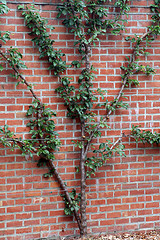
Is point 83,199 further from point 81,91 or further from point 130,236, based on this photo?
point 81,91

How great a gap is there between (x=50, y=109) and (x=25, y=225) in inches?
49.0

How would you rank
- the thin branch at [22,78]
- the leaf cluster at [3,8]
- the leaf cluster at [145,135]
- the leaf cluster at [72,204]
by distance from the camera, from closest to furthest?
1. the leaf cluster at [3,8]
2. the thin branch at [22,78]
3. the leaf cluster at [72,204]
4. the leaf cluster at [145,135]

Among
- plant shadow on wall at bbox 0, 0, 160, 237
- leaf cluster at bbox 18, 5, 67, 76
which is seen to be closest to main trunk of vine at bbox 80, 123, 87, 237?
plant shadow on wall at bbox 0, 0, 160, 237

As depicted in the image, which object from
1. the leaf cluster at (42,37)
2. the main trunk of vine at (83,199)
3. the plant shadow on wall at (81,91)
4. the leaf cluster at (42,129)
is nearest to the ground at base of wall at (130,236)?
the main trunk of vine at (83,199)

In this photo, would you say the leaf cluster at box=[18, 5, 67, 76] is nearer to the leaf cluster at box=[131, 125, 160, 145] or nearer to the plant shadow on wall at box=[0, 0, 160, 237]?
the plant shadow on wall at box=[0, 0, 160, 237]

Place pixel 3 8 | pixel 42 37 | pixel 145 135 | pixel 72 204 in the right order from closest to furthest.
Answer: pixel 3 8 < pixel 42 37 < pixel 72 204 < pixel 145 135

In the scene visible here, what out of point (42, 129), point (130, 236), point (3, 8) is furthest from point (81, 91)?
point (130, 236)

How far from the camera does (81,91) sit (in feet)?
9.39

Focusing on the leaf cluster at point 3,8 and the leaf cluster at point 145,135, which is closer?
the leaf cluster at point 3,8

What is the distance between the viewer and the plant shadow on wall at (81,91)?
9.04 feet

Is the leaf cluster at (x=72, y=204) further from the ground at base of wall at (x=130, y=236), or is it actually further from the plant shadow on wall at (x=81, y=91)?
the ground at base of wall at (x=130, y=236)

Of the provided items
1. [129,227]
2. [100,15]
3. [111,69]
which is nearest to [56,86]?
[111,69]

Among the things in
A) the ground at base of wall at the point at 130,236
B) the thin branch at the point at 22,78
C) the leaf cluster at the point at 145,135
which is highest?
the thin branch at the point at 22,78

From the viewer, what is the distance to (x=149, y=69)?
3.04 meters
